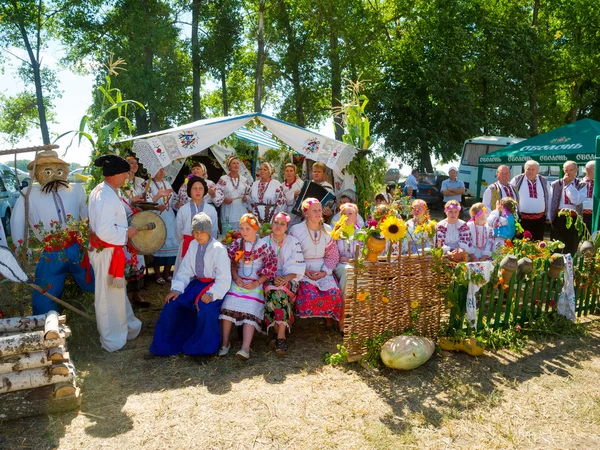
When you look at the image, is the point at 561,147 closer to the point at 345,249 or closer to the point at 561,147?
the point at 561,147

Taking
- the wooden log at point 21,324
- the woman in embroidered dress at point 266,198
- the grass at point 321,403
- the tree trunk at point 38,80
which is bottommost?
the grass at point 321,403

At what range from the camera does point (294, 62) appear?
892 inches

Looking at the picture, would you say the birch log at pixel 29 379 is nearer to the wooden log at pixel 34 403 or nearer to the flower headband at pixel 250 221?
the wooden log at pixel 34 403

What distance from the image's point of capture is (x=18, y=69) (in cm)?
1875

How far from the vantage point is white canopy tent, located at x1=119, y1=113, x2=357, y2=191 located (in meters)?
6.07

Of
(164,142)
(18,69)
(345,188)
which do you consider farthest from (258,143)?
(18,69)

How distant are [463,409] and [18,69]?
20672mm

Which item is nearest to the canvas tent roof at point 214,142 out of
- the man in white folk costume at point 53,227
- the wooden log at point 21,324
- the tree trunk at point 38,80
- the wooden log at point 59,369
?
the man in white folk costume at point 53,227

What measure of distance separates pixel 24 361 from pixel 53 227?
183cm

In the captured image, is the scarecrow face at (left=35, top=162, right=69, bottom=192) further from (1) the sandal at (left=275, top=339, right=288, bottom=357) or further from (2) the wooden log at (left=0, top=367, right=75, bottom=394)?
(1) the sandal at (left=275, top=339, right=288, bottom=357)

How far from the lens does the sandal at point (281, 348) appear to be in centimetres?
466

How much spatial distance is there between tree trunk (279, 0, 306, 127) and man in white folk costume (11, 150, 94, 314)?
1827 centimetres

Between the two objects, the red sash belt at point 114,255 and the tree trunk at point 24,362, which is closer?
the tree trunk at point 24,362

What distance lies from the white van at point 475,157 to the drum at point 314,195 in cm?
1271
